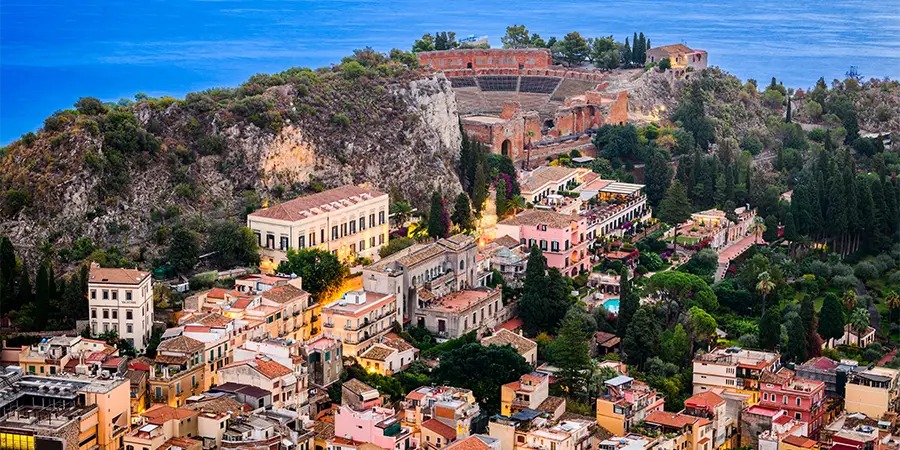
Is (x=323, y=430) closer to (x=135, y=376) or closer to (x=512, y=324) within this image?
(x=135, y=376)

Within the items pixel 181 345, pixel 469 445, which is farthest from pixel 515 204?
pixel 469 445

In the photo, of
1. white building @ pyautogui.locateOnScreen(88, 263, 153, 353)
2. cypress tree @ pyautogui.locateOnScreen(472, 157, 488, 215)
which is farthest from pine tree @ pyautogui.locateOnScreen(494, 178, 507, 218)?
white building @ pyautogui.locateOnScreen(88, 263, 153, 353)

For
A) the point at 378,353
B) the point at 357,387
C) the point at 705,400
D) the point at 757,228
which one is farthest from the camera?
the point at 757,228

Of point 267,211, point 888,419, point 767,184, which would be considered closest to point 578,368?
point 888,419

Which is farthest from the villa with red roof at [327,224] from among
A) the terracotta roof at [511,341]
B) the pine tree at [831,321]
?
the pine tree at [831,321]

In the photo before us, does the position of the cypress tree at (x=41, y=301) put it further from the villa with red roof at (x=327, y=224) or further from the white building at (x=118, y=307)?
the villa with red roof at (x=327, y=224)

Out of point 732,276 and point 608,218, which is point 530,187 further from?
point 732,276
